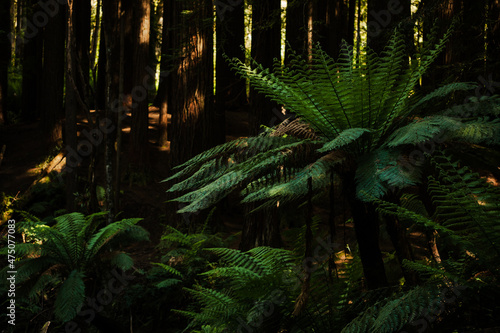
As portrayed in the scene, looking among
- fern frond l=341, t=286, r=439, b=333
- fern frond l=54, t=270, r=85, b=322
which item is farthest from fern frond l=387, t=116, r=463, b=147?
fern frond l=54, t=270, r=85, b=322

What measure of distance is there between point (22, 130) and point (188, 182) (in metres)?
15.7

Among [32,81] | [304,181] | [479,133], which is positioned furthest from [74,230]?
[32,81]

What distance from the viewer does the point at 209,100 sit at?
7.62 meters

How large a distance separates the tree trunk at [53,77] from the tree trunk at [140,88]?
112 inches

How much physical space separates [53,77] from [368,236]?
1320cm

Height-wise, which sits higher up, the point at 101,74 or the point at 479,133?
the point at 101,74

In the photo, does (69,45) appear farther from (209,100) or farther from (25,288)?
(25,288)

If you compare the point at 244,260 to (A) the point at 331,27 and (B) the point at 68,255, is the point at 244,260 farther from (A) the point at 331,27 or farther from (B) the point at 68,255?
(A) the point at 331,27

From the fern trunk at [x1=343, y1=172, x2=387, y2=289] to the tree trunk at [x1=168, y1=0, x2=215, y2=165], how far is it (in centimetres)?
568

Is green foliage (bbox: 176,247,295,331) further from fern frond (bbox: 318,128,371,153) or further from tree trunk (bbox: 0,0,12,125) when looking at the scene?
tree trunk (bbox: 0,0,12,125)

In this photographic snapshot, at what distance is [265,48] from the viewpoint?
7.03m

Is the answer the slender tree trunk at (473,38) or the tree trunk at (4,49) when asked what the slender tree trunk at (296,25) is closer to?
the slender tree trunk at (473,38)

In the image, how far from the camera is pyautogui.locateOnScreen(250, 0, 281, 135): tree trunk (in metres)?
6.56

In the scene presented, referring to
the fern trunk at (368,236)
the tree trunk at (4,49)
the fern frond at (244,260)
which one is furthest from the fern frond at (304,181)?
the tree trunk at (4,49)
